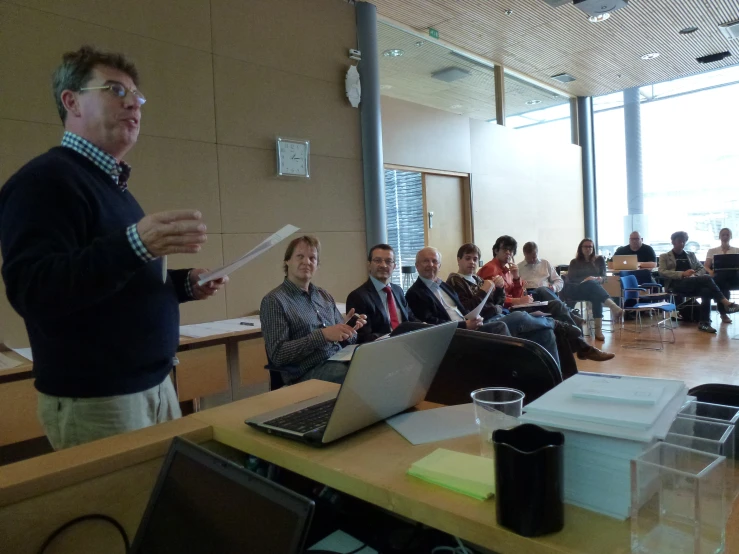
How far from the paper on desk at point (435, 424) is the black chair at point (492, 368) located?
0.43m

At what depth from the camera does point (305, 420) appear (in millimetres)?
1062

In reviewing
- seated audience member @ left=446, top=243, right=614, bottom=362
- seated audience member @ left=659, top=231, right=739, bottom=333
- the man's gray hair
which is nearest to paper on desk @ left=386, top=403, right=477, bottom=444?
the man's gray hair

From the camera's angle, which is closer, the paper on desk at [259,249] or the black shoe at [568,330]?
the paper on desk at [259,249]

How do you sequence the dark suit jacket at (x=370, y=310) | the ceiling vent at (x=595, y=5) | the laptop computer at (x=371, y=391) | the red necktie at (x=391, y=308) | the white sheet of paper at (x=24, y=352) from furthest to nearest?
the ceiling vent at (x=595, y=5) → the red necktie at (x=391, y=308) → the dark suit jacket at (x=370, y=310) → the white sheet of paper at (x=24, y=352) → the laptop computer at (x=371, y=391)

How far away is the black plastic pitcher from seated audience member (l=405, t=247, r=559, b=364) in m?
2.81

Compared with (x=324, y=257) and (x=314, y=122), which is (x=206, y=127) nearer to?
(x=314, y=122)

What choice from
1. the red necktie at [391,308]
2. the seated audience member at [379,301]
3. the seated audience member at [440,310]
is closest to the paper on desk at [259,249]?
the seated audience member at [379,301]

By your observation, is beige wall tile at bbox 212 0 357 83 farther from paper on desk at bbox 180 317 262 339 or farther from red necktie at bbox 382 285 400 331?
red necktie at bbox 382 285 400 331

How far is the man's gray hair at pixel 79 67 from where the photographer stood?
4.21 feet

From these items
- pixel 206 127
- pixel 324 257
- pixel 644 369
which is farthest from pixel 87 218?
pixel 644 369

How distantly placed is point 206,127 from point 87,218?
9.28ft

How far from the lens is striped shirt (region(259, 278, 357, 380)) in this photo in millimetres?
2483

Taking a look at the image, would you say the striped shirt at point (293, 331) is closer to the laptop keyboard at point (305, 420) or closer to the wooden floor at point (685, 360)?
the laptop keyboard at point (305, 420)

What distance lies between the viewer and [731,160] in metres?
8.25
